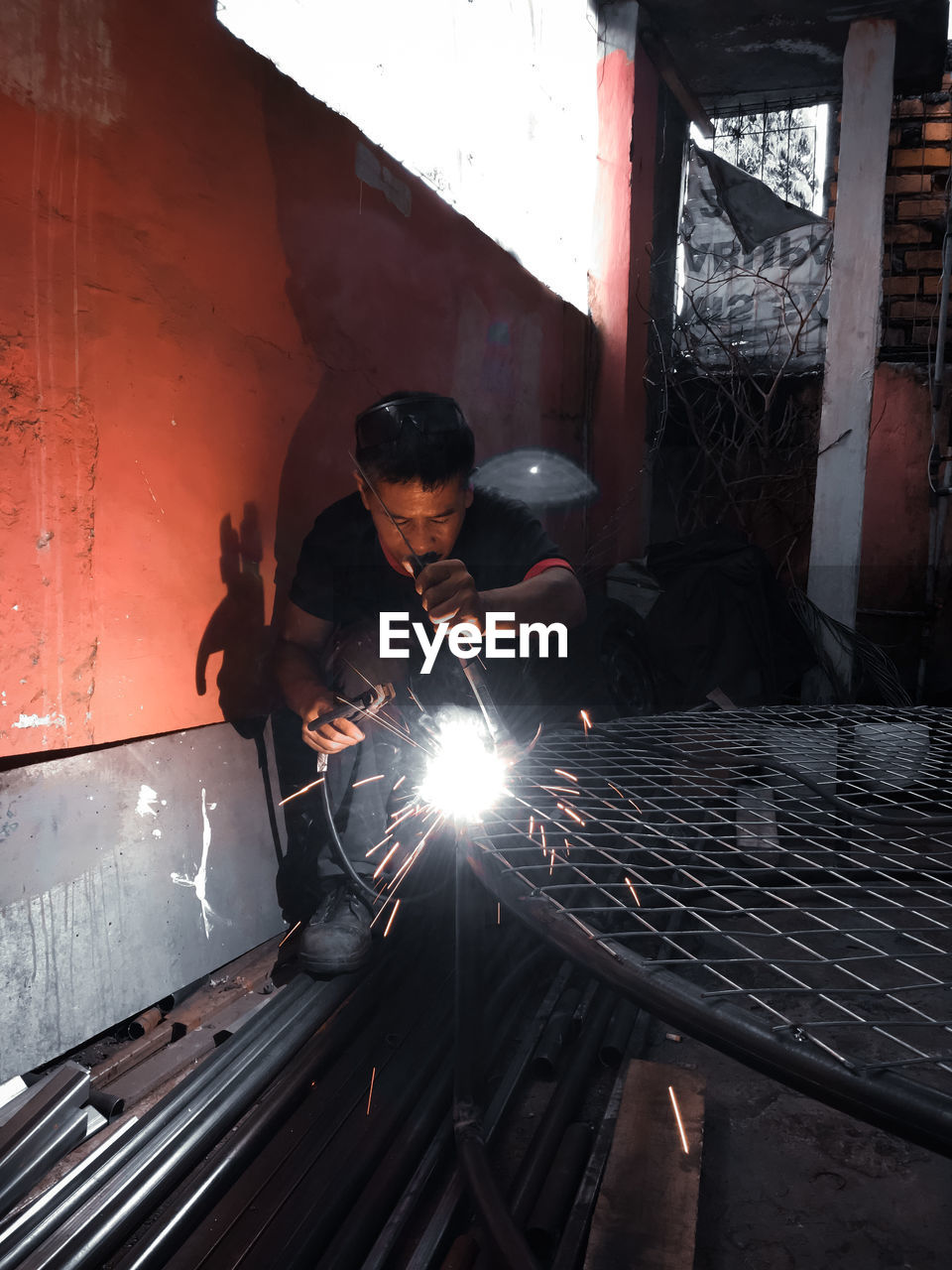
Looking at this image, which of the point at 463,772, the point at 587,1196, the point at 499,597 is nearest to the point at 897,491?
the point at 499,597

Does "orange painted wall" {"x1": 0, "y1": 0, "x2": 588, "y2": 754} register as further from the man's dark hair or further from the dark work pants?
the man's dark hair

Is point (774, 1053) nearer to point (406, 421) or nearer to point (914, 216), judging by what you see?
point (406, 421)

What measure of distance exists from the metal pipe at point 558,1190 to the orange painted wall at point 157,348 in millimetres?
1372

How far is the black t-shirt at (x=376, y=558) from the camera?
8.07ft

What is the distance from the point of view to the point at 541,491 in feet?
16.1

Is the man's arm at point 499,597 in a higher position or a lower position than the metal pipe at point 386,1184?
higher

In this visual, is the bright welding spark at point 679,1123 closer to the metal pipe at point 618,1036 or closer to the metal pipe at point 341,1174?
the metal pipe at point 618,1036

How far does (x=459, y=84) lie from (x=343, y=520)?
8.68 feet

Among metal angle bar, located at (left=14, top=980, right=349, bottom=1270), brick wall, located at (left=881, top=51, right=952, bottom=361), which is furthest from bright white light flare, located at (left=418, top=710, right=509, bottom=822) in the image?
brick wall, located at (left=881, top=51, right=952, bottom=361)

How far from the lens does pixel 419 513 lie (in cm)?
225

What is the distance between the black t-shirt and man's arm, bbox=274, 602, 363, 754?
0.04m

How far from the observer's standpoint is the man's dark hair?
2172 millimetres

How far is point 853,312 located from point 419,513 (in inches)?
158

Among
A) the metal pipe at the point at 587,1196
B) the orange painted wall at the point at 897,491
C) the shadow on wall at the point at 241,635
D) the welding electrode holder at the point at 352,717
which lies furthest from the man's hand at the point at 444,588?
the orange painted wall at the point at 897,491
